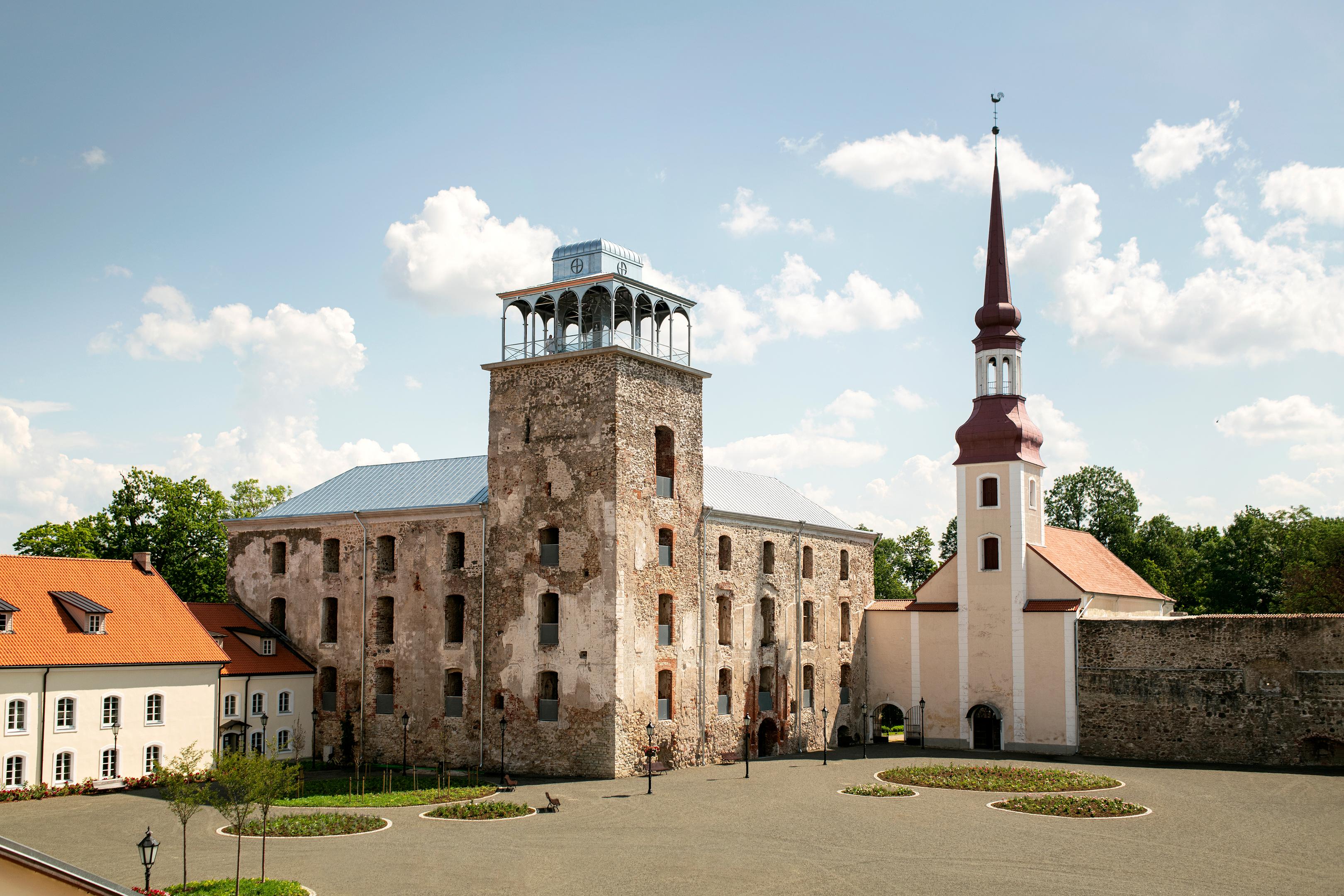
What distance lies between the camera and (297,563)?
43438mm

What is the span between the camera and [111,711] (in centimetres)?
Answer: 3412

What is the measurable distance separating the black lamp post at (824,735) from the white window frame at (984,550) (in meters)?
8.33

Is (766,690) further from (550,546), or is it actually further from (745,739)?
(550,546)

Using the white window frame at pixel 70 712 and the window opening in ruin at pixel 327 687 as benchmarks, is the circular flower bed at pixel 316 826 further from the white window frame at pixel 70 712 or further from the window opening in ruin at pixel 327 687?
the window opening in ruin at pixel 327 687

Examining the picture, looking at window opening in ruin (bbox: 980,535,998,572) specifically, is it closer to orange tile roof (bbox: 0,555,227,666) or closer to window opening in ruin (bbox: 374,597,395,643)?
window opening in ruin (bbox: 374,597,395,643)

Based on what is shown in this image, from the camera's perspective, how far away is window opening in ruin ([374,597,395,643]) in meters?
41.1

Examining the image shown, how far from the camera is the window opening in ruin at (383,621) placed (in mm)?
41062

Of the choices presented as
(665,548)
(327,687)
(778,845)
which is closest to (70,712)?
(327,687)

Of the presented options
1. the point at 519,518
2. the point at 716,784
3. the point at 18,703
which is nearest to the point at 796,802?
the point at 716,784

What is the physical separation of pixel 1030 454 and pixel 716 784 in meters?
19.4

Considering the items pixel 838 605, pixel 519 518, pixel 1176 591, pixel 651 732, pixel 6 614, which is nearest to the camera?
pixel 6 614

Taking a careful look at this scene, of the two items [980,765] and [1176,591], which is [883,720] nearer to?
[980,765]

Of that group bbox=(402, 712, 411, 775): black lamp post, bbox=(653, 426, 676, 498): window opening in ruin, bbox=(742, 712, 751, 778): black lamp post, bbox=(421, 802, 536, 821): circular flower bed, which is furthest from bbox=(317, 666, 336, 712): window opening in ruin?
bbox=(742, 712, 751, 778): black lamp post

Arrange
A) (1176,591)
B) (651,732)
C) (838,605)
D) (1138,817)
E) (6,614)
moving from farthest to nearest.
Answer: (1176,591) < (838,605) < (651,732) < (6,614) < (1138,817)
